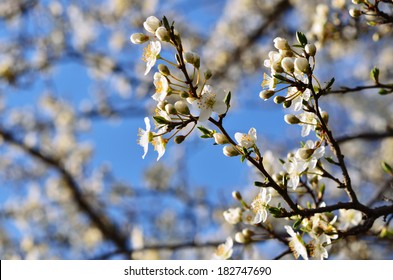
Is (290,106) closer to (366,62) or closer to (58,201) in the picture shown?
(58,201)

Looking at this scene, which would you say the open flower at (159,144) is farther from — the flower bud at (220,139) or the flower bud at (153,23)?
the flower bud at (153,23)

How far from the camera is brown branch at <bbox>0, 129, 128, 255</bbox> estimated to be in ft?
20.1

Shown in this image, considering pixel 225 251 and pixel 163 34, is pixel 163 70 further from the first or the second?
pixel 225 251

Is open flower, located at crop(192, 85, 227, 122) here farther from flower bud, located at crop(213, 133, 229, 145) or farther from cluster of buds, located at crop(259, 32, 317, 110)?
cluster of buds, located at crop(259, 32, 317, 110)

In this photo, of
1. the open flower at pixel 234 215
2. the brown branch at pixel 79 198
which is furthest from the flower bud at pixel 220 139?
the brown branch at pixel 79 198

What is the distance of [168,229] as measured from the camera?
7.60 meters

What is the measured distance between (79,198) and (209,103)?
549 centimetres

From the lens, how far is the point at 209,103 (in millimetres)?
1357

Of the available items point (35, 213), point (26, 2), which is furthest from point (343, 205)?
point (35, 213)

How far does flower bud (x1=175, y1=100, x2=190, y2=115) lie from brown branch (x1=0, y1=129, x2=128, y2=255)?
16.3 ft

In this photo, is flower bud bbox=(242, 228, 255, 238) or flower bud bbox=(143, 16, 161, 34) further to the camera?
flower bud bbox=(242, 228, 255, 238)

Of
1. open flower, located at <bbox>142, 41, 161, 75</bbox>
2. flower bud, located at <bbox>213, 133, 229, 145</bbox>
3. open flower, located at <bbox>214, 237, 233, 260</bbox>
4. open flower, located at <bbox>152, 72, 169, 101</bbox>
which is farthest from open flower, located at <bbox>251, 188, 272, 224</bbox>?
open flower, located at <bbox>142, 41, 161, 75</bbox>

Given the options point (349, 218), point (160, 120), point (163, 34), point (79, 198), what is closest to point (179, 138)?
point (160, 120)

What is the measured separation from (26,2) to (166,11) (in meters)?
2.38
